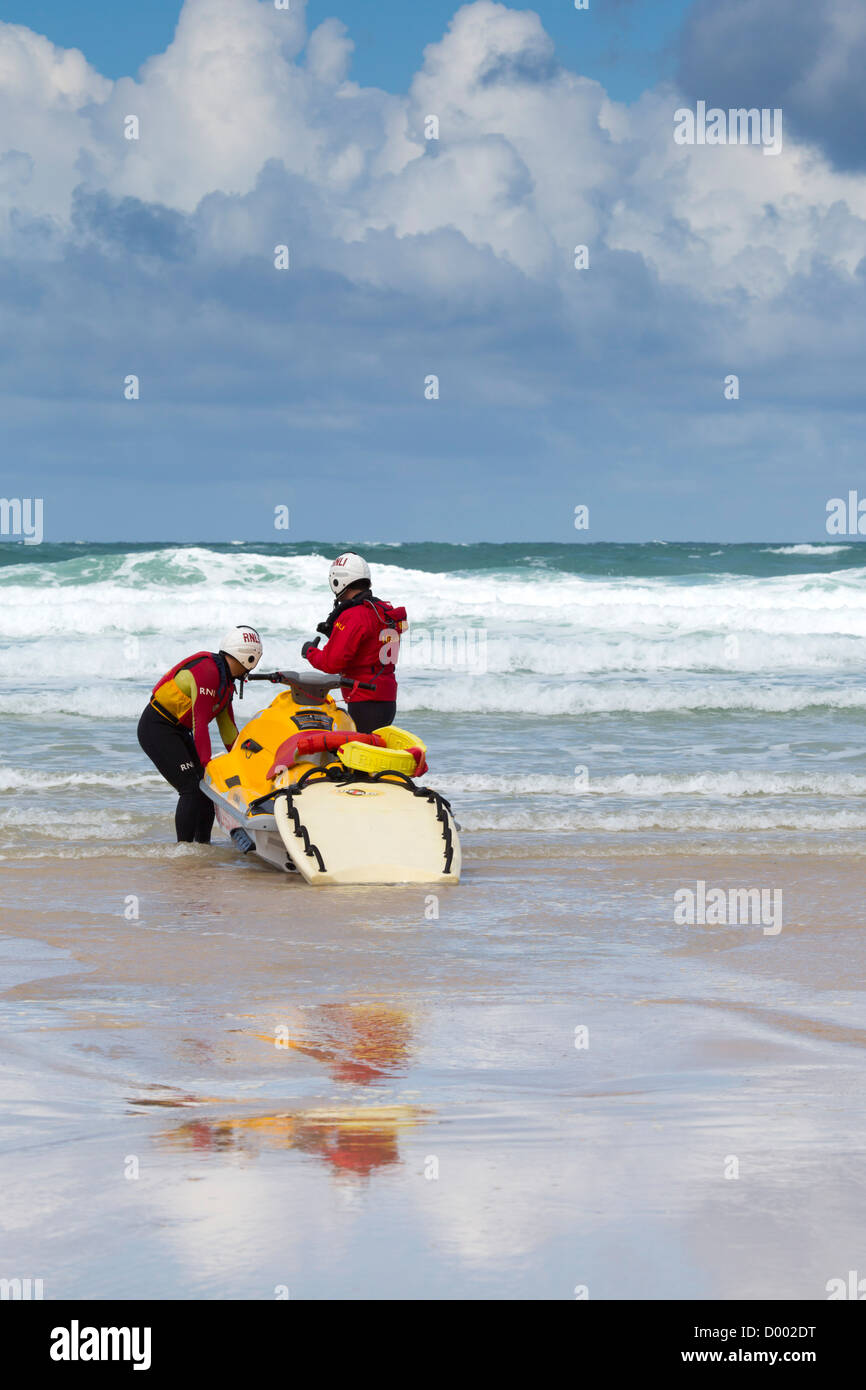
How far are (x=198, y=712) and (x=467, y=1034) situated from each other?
373 centimetres

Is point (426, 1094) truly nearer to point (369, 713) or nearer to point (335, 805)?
point (335, 805)

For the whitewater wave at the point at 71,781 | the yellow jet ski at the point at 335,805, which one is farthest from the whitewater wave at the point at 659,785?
the yellow jet ski at the point at 335,805

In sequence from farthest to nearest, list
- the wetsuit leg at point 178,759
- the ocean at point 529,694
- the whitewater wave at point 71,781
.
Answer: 1. the whitewater wave at point 71,781
2. the ocean at point 529,694
3. the wetsuit leg at point 178,759

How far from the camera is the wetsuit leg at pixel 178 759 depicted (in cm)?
856

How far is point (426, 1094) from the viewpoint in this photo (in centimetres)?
409

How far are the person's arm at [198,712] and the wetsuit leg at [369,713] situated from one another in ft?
2.99

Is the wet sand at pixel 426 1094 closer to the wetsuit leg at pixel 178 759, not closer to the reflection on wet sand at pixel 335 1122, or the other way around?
the reflection on wet sand at pixel 335 1122

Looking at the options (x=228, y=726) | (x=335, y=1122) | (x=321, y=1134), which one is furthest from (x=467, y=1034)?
(x=228, y=726)

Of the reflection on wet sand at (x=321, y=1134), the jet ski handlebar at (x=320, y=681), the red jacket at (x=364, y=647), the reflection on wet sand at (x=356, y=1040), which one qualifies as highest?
the red jacket at (x=364, y=647)

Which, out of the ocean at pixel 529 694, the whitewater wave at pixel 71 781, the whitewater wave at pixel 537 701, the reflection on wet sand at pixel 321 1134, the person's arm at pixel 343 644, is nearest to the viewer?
the reflection on wet sand at pixel 321 1134

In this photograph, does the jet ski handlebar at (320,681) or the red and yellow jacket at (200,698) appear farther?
the jet ski handlebar at (320,681)
